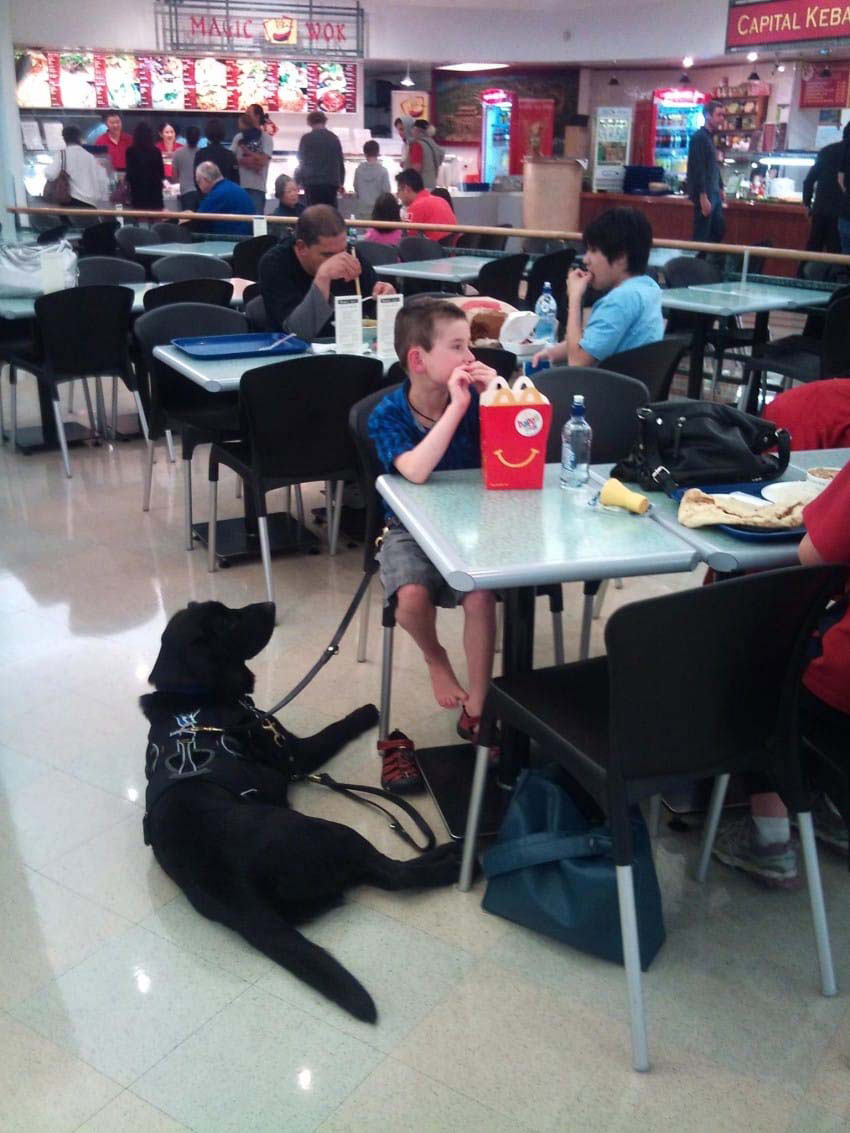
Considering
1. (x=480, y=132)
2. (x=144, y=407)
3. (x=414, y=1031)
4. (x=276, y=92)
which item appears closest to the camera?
(x=414, y=1031)

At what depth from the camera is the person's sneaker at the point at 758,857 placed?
2154 millimetres

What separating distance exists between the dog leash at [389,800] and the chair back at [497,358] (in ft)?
4.39

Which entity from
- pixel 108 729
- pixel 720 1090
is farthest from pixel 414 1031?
pixel 108 729

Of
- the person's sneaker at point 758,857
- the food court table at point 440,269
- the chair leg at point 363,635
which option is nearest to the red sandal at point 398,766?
the chair leg at point 363,635

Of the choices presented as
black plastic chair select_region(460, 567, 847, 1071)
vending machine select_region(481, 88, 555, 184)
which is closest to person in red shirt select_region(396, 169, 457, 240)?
black plastic chair select_region(460, 567, 847, 1071)

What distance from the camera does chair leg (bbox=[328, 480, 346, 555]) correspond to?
3844 millimetres

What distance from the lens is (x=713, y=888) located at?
2.16 meters

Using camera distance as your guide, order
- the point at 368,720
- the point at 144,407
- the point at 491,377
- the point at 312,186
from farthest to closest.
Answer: the point at 312,186
the point at 144,407
the point at 368,720
the point at 491,377

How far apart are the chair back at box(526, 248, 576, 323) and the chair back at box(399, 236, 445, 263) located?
781 millimetres

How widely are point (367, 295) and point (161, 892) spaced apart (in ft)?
9.45

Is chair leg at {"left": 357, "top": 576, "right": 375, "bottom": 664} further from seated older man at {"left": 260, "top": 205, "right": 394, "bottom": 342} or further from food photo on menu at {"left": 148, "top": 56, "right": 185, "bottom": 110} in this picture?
food photo on menu at {"left": 148, "top": 56, "right": 185, "bottom": 110}

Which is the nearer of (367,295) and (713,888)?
(713,888)

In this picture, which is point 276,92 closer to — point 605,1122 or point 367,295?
point 367,295

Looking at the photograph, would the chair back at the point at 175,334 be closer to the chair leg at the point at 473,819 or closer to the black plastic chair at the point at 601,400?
the black plastic chair at the point at 601,400
